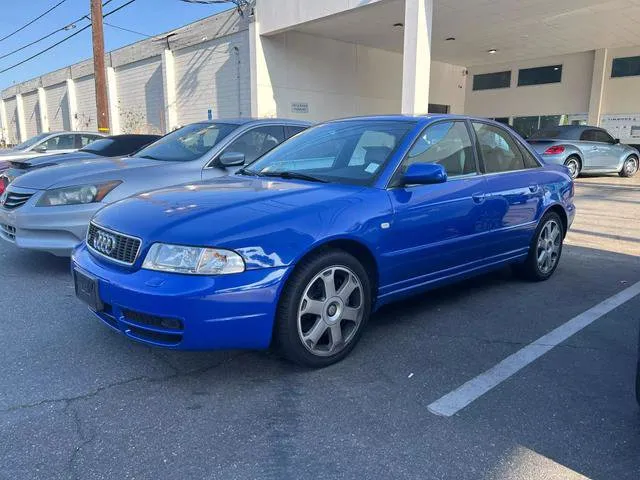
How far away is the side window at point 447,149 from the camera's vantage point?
3.80 meters

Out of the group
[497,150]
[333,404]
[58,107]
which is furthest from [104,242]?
[58,107]

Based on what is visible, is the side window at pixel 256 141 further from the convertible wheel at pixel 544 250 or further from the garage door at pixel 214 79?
the garage door at pixel 214 79

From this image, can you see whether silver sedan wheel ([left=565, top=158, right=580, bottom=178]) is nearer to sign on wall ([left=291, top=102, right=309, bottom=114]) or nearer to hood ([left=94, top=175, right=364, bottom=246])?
sign on wall ([left=291, top=102, right=309, bottom=114])

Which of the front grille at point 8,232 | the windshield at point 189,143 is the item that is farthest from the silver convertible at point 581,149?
the front grille at point 8,232

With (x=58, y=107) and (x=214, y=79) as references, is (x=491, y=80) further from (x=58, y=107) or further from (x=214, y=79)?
(x=58, y=107)

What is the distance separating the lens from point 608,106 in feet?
67.7

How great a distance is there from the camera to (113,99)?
26.8 meters

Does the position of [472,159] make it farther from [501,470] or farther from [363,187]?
[501,470]

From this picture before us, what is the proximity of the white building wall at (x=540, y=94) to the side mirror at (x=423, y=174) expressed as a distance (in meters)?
21.1

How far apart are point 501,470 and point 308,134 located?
3.04 metres

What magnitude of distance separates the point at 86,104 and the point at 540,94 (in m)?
24.9

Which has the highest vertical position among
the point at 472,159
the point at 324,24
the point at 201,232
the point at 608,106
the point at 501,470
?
the point at 324,24

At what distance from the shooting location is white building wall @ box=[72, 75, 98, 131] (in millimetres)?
29656

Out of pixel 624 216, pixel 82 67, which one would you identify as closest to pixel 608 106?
pixel 624 216
